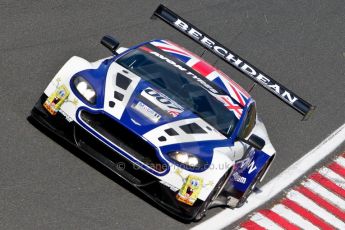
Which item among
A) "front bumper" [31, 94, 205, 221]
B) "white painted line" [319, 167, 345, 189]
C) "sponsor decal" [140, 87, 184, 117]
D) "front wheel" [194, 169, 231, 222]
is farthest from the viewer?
"white painted line" [319, 167, 345, 189]

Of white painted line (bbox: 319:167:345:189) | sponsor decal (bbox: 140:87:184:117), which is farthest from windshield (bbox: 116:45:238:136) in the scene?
white painted line (bbox: 319:167:345:189)

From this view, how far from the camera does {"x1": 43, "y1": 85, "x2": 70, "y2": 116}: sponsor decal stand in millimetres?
9008

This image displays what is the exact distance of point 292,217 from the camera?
33.4 feet

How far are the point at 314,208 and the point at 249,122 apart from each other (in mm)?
1417

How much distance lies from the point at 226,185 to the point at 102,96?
5.63 ft

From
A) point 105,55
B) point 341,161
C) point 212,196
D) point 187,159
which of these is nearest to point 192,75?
point 187,159

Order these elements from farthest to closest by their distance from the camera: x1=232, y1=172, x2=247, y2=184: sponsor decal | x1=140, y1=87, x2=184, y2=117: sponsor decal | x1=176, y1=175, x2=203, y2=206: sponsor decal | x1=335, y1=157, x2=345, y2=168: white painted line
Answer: x1=335, y1=157, x2=345, y2=168: white painted line < x1=232, y1=172, x2=247, y2=184: sponsor decal < x1=140, y1=87, x2=184, y2=117: sponsor decal < x1=176, y1=175, x2=203, y2=206: sponsor decal

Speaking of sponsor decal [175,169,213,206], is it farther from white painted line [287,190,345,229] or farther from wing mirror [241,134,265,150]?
white painted line [287,190,345,229]

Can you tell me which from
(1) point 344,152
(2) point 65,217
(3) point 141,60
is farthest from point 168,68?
(1) point 344,152

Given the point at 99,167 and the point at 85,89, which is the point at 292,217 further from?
the point at 85,89

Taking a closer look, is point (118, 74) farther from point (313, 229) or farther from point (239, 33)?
point (239, 33)

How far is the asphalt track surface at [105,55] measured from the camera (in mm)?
8867

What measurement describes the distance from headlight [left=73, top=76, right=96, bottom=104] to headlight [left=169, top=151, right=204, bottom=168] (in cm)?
106

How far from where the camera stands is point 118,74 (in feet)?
31.2
